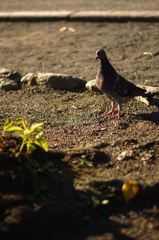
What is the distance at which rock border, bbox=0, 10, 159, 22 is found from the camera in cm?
1017

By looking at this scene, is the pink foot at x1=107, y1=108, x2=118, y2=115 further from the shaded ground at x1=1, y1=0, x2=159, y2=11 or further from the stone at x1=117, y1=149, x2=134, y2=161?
the shaded ground at x1=1, y1=0, x2=159, y2=11

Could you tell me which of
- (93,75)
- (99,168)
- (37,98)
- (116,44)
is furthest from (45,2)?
(99,168)

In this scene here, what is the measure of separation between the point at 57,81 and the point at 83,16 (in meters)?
3.53

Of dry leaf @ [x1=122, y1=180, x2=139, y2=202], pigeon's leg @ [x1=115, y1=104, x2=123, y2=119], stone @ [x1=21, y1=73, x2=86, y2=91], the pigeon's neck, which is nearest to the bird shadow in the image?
pigeon's leg @ [x1=115, y1=104, x2=123, y2=119]

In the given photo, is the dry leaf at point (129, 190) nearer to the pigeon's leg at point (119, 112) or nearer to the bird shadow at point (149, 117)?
the bird shadow at point (149, 117)

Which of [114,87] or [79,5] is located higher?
[114,87]

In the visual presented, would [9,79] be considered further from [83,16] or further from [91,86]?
[83,16]

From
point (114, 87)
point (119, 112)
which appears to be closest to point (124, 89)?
point (114, 87)

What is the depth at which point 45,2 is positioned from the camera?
11.9 m

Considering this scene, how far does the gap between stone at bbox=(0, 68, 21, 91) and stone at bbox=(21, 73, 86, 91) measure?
180 mm

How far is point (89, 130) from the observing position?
5.88 meters

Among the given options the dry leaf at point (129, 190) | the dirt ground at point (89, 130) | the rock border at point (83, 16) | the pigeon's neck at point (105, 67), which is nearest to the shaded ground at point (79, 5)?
the rock border at point (83, 16)

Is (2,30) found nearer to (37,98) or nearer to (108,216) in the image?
(37,98)

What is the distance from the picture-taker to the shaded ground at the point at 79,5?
36.0 ft
